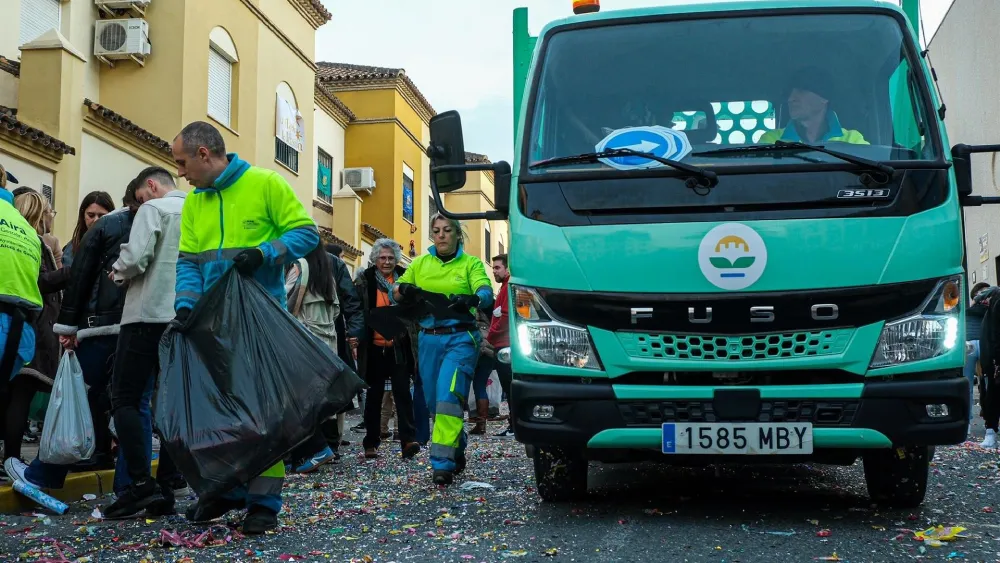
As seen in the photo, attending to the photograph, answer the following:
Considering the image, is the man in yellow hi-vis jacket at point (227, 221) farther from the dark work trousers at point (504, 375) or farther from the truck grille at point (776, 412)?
the dark work trousers at point (504, 375)

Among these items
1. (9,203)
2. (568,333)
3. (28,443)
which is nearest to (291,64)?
(28,443)

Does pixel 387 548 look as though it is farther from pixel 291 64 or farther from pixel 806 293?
pixel 291 64

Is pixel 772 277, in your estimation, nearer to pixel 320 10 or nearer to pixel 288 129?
pixel 288 129

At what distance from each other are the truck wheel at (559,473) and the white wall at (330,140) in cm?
2280

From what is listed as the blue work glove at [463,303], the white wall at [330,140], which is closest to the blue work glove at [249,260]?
the blue work glove at [463,303]

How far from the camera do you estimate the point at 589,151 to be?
529cm

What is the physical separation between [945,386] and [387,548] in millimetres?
A: 2431

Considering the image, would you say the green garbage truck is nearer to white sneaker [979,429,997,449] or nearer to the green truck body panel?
the green truck body panel

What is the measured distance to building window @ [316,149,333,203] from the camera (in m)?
29.5

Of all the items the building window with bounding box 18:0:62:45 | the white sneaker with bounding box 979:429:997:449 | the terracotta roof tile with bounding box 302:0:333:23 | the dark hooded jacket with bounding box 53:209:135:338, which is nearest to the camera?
the dark hooded jacket with bounding box 53:209:135:338

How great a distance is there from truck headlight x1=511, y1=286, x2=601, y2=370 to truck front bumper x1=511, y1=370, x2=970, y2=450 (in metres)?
0.14

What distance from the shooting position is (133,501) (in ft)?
18.5

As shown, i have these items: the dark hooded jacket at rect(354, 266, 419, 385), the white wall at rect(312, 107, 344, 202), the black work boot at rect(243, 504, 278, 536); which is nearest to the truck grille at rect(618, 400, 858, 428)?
the black work boot at rect(243, 504, 278, 536)

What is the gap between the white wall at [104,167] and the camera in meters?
15.5
